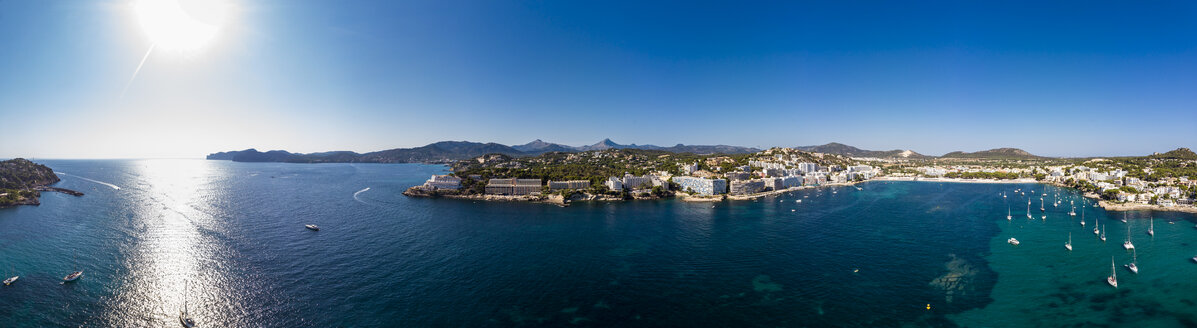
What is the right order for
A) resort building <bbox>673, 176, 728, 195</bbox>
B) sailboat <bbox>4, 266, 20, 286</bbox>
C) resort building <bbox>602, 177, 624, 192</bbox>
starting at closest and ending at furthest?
1. sailboat <bbox>4, 266, 20, 286</bbox>
2. resort building <bbox>602, 177, 624, 192</bbox>
3. resort building <bbox>673, 176, 728, 195</bbox>

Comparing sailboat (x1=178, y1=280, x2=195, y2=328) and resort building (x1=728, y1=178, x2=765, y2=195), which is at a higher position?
resort building (x1=728, y1=178, x2=765, y2=195)

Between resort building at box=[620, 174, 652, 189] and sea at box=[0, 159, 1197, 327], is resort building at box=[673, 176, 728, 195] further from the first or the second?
sea at box=[0, 159, 1197, 327]

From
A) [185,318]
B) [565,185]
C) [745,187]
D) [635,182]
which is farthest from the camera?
[745,187]

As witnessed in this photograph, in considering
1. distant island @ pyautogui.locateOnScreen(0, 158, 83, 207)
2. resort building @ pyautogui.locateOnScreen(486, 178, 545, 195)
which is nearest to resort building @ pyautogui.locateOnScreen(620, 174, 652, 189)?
resort building @ pyautogui.locateOnScreen(486, 178, 545, 195)

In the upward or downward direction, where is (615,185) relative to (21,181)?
downward

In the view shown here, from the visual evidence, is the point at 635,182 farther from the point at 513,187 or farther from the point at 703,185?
the point at 513,187

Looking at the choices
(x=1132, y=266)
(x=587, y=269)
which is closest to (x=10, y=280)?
(x=587, y=269)
